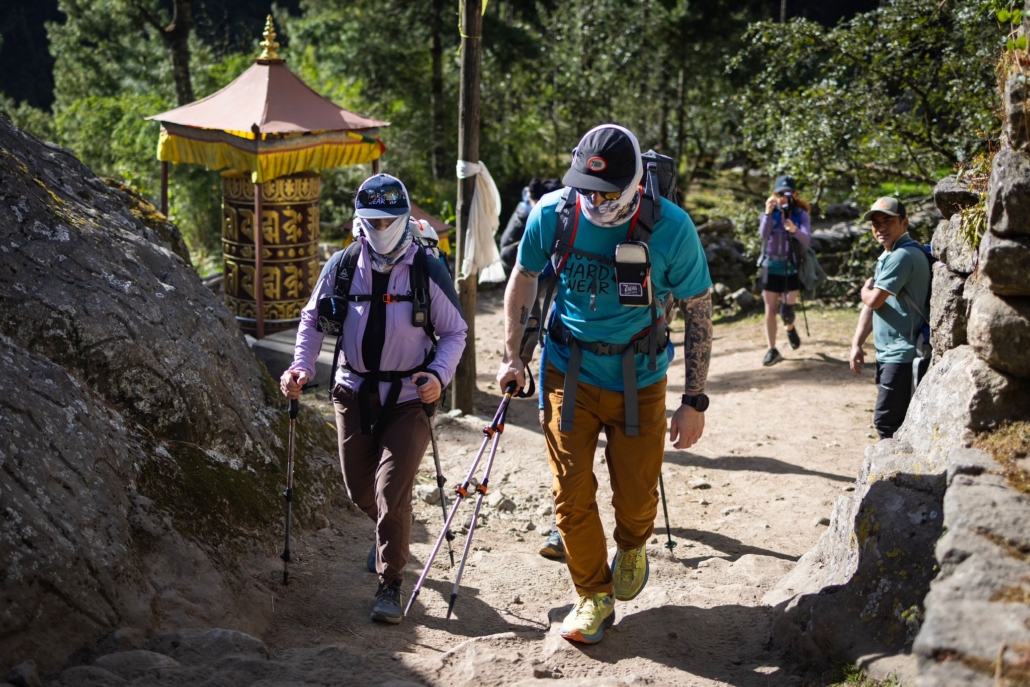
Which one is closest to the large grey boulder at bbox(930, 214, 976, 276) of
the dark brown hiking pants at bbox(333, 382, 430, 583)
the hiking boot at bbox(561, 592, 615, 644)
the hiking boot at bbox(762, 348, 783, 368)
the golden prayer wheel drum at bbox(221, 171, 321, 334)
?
the hiking boot at bbox(561, 592, 615, 644)

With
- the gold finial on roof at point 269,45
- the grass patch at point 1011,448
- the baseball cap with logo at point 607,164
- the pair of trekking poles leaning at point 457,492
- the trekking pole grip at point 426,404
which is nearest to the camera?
the grass patch at point 1011,448

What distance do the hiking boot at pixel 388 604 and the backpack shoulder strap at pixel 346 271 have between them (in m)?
1.40

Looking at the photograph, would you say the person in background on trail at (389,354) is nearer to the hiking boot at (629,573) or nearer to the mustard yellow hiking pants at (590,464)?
the mustard yellow hiking pants at (590,464)

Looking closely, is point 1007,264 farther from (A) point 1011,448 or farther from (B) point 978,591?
(B) point 978,591

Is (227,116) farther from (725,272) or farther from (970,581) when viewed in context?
(970,581)

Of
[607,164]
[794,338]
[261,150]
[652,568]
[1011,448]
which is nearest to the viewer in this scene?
[1011,448]

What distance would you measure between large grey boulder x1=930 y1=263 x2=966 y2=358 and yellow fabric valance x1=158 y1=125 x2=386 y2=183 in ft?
24.6

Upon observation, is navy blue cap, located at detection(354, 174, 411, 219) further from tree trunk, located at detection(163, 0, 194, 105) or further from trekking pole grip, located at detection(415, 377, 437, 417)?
tree trunk, located at detection(163, 0, 194, 105)

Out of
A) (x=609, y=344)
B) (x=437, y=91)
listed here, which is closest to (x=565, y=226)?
(x=609, y=344)

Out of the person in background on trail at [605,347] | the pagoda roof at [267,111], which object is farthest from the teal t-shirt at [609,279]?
the pagoda roof at [267,111]

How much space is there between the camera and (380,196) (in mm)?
4398

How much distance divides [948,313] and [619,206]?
1.70 m

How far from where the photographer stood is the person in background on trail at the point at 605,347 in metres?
3.89

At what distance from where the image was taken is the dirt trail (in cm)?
384
